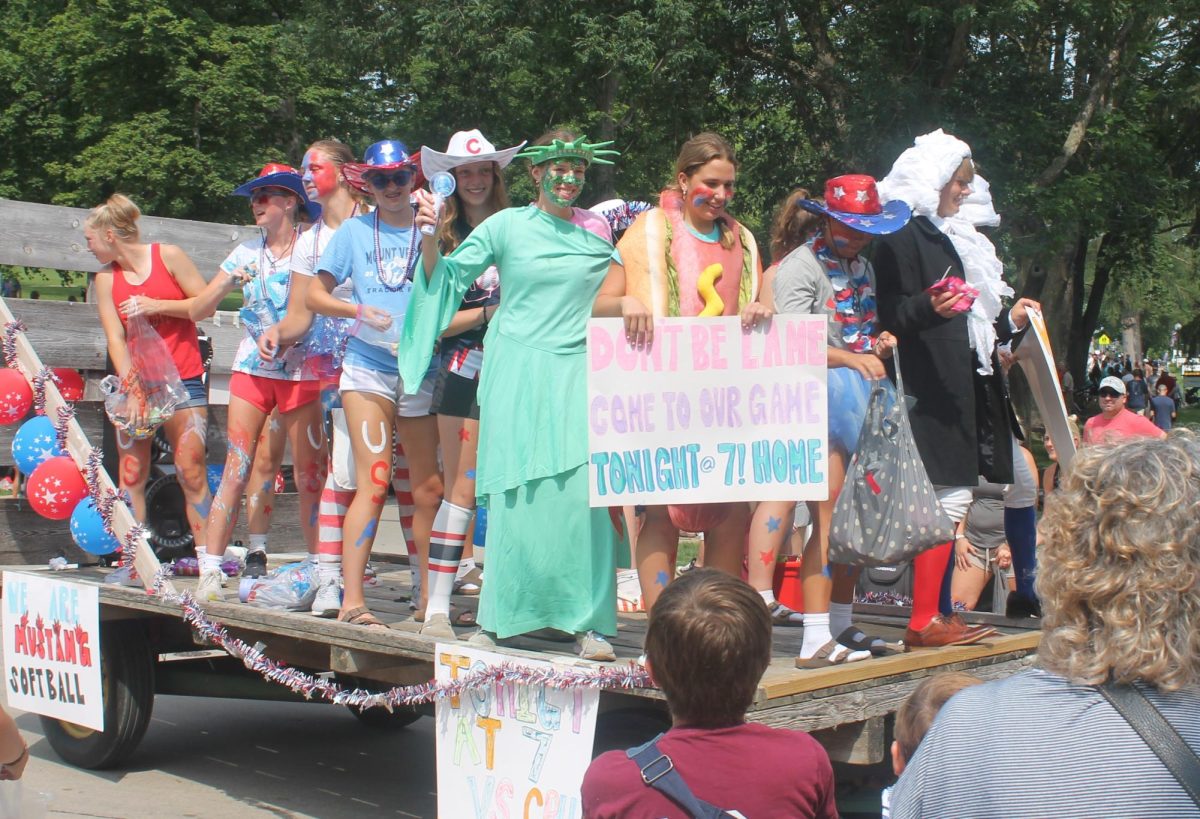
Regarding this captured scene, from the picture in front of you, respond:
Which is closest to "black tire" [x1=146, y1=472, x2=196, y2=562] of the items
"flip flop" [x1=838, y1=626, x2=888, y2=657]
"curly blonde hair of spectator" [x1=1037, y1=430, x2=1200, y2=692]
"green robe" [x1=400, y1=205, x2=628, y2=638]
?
"green robe" [x1=400, y1=205, x2=628, y2=638]

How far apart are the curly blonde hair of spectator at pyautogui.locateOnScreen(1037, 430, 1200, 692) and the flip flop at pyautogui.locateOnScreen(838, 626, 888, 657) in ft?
8.73

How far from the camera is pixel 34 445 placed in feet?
23.0

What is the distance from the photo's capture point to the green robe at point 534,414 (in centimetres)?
454

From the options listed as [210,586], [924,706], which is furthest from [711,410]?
[210,586]

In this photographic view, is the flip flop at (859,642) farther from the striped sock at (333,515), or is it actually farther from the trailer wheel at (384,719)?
the trailer wheel at (384,719)

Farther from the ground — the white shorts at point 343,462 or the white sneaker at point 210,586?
the white shorts at point 343,462

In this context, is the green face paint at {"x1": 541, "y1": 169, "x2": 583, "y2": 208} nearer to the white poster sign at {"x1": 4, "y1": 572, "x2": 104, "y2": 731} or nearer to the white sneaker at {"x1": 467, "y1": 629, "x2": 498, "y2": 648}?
the white sneaker at {"x1": 467, "y1": 629, "x2": 498, "y2": 648}

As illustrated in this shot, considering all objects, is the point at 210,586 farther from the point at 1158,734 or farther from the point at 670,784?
the point at 1158,734

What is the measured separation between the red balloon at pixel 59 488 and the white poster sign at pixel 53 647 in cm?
35

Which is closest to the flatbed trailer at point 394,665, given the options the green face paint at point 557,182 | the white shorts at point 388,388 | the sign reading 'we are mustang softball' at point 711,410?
→ the sign reading 'we are mustang softball' at point 711,410

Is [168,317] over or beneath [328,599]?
over

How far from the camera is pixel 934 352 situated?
4.73 m

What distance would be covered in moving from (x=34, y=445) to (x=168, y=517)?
0.74m

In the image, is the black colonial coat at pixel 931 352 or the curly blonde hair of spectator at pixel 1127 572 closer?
the curly blonde hair of spectator at pixel 1127 572
